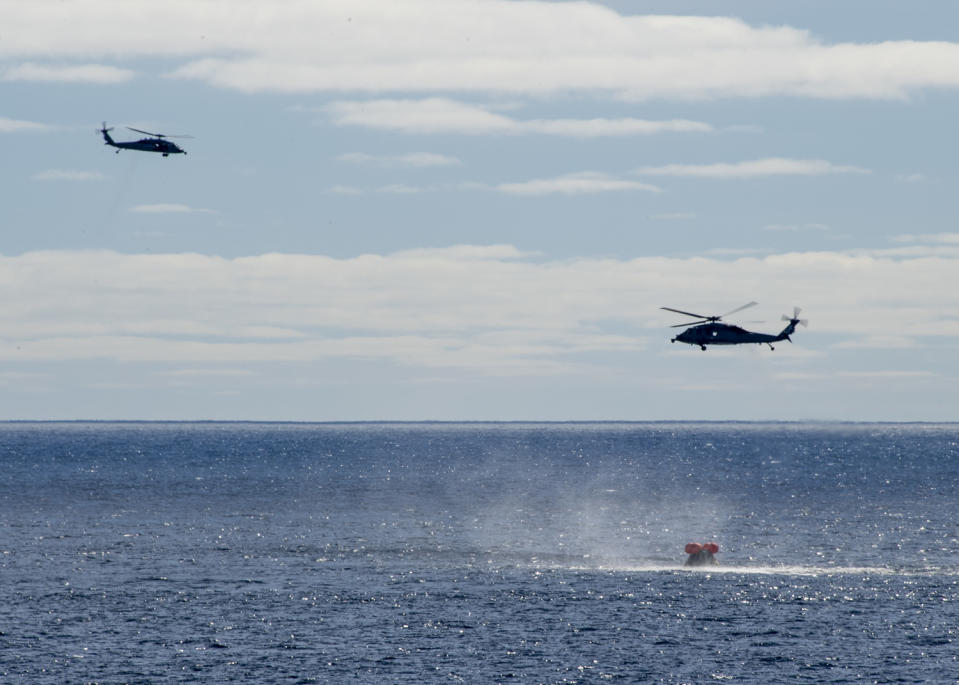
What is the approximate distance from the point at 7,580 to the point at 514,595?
36.8 metres

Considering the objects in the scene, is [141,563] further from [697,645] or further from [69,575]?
[697,645]

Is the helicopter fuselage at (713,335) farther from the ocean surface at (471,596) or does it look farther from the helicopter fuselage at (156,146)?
the helicopter fuselage at (156,146)

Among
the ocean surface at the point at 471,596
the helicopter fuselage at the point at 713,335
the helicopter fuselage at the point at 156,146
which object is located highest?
the helicopter fuselage at the point at 156,146

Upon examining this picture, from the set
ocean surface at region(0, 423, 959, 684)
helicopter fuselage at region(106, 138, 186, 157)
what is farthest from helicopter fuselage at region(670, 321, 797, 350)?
helicopter fuselage at region(106, 138, 186, 157)

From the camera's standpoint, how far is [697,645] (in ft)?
232

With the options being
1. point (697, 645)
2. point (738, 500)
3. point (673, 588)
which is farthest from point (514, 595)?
point (738, 500)

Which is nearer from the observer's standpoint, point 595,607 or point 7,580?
point 595,607

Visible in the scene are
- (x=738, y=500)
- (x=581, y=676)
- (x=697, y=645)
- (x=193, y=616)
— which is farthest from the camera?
(x=738, y=500)

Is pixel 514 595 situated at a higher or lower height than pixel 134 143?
lower

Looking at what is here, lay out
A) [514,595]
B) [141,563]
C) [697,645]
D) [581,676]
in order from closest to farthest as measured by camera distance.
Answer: [581,676]
[697,645]
[514,595]
[141,563]

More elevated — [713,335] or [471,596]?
[713,335]

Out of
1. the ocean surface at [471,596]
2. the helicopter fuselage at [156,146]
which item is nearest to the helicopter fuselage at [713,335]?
the ocean surface at [471,596]

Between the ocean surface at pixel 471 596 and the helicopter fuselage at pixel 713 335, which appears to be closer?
the ocean surface at pixel 471 596

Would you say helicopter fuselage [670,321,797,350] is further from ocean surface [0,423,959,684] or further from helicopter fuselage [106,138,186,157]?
helicopter fuselage [106,138,186,157]
